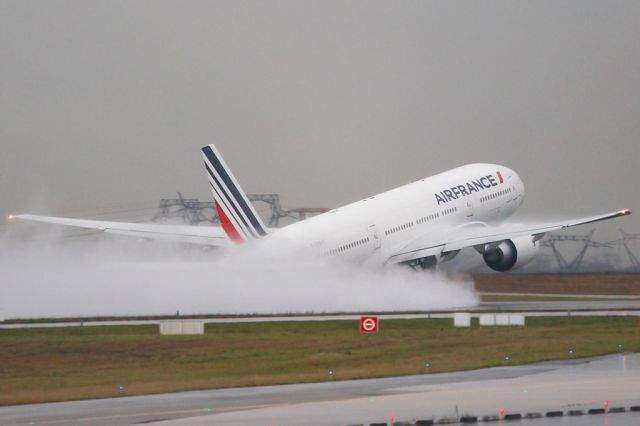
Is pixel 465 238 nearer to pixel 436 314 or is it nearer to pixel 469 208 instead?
pixel 469 208

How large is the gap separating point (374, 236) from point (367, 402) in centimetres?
4243

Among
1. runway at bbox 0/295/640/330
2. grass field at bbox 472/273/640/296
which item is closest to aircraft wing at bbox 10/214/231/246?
runway at bbox 0/295/640/330

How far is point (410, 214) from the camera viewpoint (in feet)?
271

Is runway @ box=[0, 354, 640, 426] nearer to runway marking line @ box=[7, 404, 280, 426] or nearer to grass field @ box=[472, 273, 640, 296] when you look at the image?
runway marking line @ box=[7, 404, 280, 426]

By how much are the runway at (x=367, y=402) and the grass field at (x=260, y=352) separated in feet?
9.04

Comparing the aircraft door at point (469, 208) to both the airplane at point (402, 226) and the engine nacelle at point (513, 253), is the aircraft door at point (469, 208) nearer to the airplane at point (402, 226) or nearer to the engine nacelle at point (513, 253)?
the airplane at point (402, 226)

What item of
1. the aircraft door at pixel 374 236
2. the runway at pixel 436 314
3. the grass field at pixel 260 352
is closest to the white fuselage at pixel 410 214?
the aircraft door at pixel 374 236

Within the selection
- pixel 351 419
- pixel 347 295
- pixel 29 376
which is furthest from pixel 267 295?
pixel 351 419

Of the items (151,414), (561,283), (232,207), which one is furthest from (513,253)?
(151,414)

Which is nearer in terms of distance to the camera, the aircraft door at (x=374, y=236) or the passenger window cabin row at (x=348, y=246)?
the passenger window cabin row at (x=348, y=246)

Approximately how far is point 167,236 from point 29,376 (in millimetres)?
31357

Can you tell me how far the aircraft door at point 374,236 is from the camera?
7819 cm

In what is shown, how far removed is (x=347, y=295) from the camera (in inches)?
2990

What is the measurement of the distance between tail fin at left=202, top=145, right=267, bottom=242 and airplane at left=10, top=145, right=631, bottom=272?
0.05 meters
